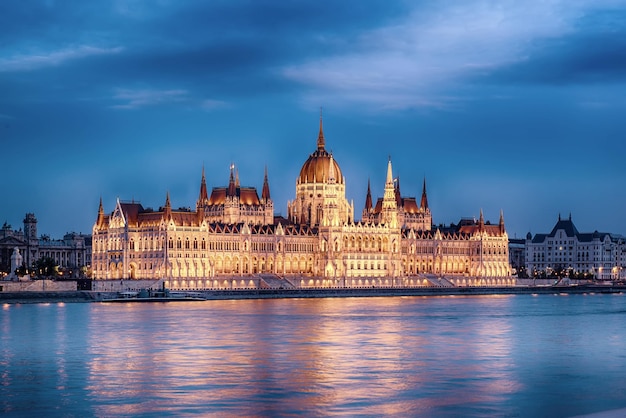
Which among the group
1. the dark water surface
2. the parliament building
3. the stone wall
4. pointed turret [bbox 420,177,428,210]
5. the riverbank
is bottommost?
Answer: the dark water surface

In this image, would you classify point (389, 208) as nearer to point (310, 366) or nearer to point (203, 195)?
point (203, 195)

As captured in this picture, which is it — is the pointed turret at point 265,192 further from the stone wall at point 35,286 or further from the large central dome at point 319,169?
the stone wall at point 35,286

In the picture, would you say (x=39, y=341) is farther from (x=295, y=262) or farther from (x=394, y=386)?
(x=295, y=262)

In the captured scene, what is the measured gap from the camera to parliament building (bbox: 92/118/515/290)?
137625mm

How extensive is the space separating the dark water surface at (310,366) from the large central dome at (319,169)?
3141 inches

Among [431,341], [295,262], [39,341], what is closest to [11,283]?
[295,262]

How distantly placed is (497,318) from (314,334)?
78.2 ft

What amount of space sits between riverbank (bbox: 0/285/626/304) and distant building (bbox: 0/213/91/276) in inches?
1261

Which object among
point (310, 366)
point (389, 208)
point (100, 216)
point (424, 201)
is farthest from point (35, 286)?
point (424, 201)

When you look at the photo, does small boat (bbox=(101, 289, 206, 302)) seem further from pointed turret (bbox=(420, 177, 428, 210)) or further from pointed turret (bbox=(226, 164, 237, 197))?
pointed turret (bbox=(420, 177, 428, 210))

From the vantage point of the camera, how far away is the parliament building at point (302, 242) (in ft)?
452

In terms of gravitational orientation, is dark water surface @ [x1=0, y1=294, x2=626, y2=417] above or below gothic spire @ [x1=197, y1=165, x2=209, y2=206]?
below

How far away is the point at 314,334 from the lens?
219 feet

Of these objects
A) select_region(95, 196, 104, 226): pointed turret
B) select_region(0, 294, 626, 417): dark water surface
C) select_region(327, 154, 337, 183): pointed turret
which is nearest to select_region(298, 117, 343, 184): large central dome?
select_region(327, 154, 337, 183): pointed turret
